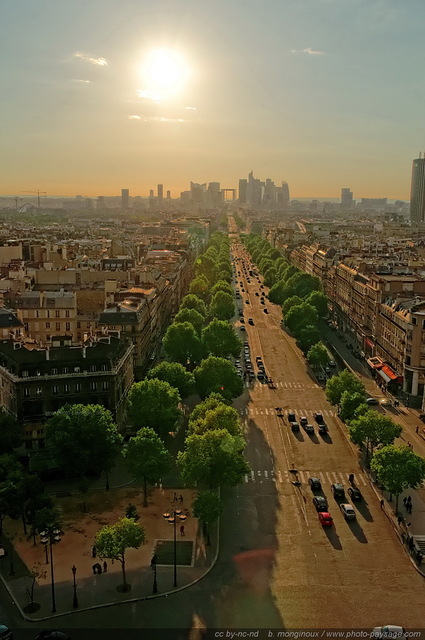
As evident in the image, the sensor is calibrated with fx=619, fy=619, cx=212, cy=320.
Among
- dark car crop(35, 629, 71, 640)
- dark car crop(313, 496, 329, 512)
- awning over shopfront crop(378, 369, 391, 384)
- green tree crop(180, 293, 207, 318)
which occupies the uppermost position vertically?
green tree crop(180, 293, 207, 318)

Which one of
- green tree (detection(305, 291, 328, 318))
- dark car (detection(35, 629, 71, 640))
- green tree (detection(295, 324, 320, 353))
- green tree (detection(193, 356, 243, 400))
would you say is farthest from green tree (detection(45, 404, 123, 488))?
green tree (detection(305, 291, 328, 318))

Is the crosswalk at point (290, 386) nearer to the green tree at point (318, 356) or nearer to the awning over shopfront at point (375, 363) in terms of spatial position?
the green tree at point (318, 356)

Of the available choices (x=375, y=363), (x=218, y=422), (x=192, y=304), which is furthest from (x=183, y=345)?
(x=192, y=304)

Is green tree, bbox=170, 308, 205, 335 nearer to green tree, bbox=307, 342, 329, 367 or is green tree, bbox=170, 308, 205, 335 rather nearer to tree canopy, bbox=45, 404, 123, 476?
green tree, bbox=307, 342, 329, 367

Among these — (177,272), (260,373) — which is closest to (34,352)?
(260,373)

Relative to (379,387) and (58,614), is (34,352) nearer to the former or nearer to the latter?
(58,614)

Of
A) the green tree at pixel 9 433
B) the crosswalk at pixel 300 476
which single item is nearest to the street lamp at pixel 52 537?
the green tree at pixel 9 433
